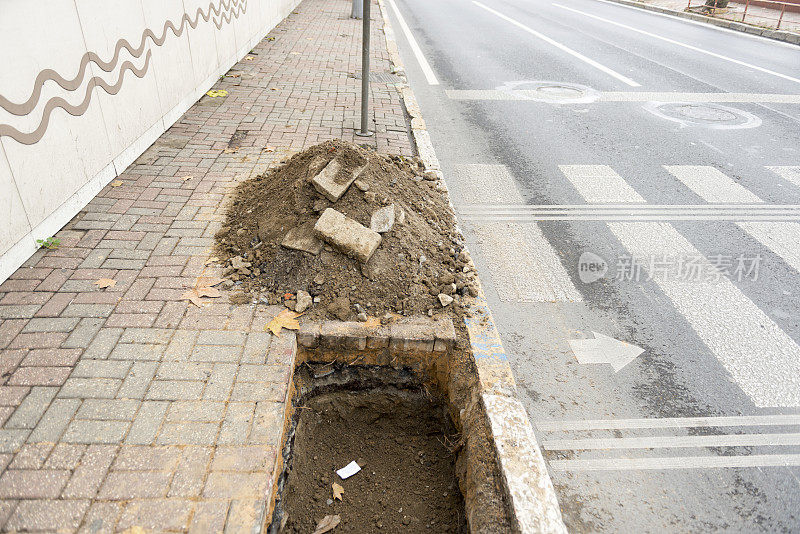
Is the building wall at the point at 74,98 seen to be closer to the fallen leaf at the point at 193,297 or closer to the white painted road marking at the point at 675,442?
the fallen leaf at the point at 193,297

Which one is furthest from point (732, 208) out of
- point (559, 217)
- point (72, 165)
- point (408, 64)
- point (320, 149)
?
point (408, 64)

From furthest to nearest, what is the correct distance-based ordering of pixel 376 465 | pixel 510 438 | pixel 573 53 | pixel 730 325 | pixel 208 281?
pixel 573 53 < pixel 730 325 < pixel 208 281 < pixel 376 465 < pixel 510 438

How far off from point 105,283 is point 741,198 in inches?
264

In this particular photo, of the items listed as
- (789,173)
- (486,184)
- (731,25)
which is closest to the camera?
(486,184)

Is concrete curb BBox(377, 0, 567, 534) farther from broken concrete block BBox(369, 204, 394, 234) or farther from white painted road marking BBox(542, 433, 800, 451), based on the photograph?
broken concrete block BBox(369, 204, 394, 234)

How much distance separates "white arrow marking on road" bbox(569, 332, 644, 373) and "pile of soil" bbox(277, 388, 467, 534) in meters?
1.15

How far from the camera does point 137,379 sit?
315 cm

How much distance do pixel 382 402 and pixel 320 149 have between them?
234 cm

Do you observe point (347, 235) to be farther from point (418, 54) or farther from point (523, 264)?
point (418, 54)

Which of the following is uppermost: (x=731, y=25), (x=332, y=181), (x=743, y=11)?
(x=743, y=11)

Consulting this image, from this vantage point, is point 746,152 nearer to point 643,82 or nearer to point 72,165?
point 643,82

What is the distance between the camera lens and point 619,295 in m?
4.47

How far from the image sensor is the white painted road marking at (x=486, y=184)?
19.7 feet

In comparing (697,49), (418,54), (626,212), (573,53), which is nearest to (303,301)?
(626,212)
